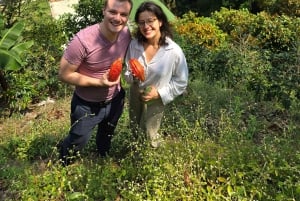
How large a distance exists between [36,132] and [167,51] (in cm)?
233

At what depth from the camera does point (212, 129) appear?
4.45 meters

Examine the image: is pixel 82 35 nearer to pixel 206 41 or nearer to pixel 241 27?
pixel 206 41

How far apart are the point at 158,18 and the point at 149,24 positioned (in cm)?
9

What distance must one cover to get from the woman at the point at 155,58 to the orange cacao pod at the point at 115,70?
0.09 metres

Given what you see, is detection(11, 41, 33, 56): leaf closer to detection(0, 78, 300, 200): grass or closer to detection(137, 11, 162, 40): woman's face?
detection(0, 78, 300, 200): grass

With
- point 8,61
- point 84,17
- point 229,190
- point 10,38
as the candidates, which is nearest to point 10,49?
point 10,38

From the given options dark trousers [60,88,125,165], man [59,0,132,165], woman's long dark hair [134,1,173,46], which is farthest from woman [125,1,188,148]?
dark trousers [60,88,125,165]

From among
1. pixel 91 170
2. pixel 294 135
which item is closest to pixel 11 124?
pixel 91 170

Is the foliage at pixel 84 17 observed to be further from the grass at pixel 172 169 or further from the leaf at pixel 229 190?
the leaf at pixel 229 190

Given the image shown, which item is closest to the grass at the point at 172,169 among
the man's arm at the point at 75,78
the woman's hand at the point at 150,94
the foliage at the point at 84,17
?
the woman's hand at the point at 150,94

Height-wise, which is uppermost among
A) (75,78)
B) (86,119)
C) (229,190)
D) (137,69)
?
(137,69)

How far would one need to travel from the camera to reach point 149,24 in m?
2.99

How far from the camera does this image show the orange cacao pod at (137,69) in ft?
9.91

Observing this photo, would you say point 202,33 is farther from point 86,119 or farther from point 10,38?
point 86,119
